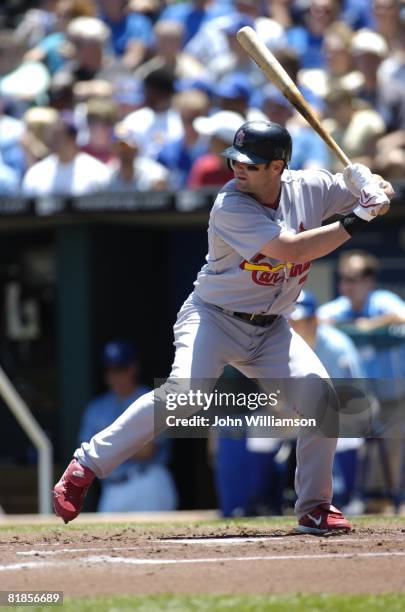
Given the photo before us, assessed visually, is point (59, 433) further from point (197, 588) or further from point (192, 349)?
point (197, 588)

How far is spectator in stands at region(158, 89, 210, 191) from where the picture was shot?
936 centimetres

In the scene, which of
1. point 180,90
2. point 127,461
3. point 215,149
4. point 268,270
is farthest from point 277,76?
point 180,90

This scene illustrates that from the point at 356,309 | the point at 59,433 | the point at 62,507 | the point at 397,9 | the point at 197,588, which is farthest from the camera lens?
the point at 397,9

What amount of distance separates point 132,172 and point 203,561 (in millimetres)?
4965

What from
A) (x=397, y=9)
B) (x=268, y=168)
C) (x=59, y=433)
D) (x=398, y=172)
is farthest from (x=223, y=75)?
(x=268, y=168)

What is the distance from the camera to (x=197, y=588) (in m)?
4.16

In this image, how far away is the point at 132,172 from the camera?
9242 mm

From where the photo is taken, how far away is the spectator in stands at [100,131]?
971cm

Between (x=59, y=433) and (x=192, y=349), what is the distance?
13.3 feet

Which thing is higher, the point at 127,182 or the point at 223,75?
the point at 223,75

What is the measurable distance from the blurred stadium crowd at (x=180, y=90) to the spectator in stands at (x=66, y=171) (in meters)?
0.01

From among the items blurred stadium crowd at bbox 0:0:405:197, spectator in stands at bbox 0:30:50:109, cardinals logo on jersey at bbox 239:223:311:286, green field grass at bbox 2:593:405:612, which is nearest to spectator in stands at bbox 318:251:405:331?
blurred stadium crowd at bbox 0:0:405:197

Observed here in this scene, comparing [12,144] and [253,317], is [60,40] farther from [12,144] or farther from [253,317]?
[253,317]

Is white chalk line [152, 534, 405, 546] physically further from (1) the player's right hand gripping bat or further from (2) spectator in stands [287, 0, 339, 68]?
(2) spectator in stands [287, 0, 339, 68]
